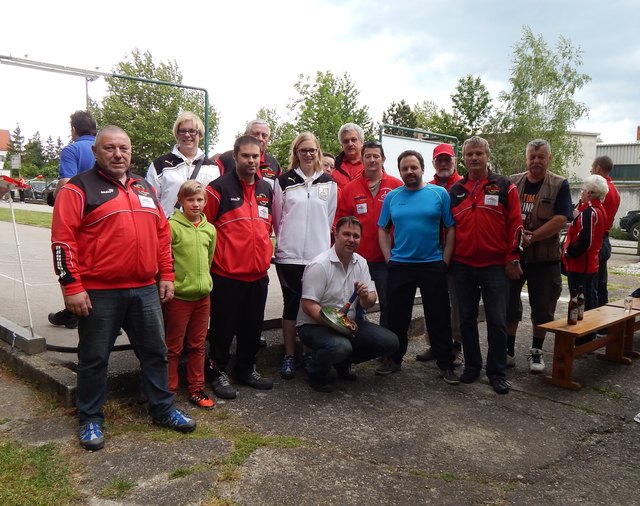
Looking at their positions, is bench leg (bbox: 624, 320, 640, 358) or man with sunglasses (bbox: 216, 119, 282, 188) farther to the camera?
bench leg (bbox: 624, 320, 640, 358)

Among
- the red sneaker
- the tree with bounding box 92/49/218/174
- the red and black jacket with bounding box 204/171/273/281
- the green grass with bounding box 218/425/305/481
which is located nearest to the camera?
the green grass with bounding box 218/425/305/481

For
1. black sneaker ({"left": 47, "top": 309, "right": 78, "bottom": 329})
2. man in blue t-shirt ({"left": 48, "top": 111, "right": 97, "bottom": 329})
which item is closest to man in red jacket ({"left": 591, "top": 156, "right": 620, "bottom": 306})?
man in blue t-shirt ({"left": 48, "top": 111, "right": 97, "bottom": 329})

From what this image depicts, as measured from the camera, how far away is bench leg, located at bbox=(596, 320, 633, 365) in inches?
217

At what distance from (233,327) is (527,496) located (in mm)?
2365

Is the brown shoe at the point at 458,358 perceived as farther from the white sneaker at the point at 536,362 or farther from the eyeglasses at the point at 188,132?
the eyeglasses at the point at 188,132

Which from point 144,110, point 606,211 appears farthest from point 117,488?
point 144,110

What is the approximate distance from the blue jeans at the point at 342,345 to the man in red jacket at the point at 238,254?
0.44 m

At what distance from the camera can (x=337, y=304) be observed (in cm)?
450

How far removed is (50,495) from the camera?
2.74 meters

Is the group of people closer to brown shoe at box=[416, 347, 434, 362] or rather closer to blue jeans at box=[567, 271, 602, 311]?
brown shoe at box=[416, 347, 434, 362]

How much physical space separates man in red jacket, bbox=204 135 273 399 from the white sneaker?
8.40 ft

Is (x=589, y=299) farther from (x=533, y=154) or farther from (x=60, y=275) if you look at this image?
(x=60, y=275)

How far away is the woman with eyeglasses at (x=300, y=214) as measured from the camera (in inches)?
179

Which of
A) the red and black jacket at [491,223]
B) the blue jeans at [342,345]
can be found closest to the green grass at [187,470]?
the blue jeans at [342,345]
